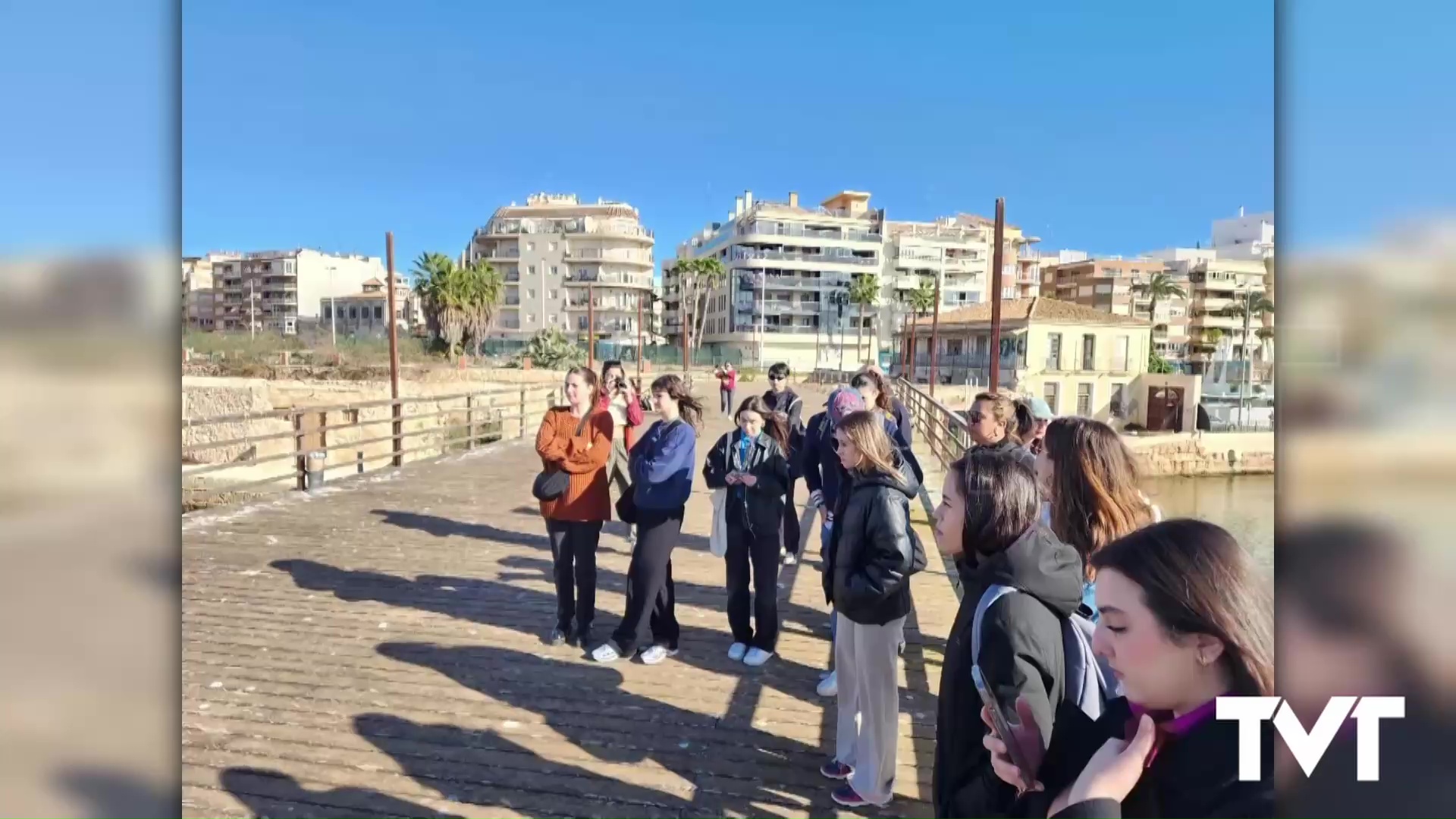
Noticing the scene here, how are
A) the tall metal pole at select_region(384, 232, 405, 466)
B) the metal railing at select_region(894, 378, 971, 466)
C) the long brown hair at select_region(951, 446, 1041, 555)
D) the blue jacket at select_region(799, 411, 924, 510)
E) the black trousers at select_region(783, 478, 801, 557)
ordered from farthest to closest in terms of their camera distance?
the tall metal pole at select_region(384, 232, 405, 466) < the metal railing at select_region(894, 378, 971, 466) < the black trousers at select_region(783, 478, 801, 557) < the blue jacket at select_region(799, 411, 924, 510) < the long brown hair at select_region(951, 446, 1041, 555)

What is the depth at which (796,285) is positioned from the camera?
6638 centimetres

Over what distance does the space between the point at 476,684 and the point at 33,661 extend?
3.45m

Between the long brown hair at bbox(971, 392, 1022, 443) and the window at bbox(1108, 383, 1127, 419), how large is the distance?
45.2 m

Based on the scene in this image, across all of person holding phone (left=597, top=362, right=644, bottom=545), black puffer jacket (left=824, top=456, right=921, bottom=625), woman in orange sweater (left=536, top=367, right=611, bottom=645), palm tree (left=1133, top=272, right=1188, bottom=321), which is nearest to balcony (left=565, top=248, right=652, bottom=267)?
palm tree (left=1133, top=272, right=1188, bottom=321)

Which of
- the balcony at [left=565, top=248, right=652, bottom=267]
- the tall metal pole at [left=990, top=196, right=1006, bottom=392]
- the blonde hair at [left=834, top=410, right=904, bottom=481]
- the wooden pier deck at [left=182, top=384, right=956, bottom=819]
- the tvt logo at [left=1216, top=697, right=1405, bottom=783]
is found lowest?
the wooden pier deck at [left=182, top=384, right=956, bottom=819]

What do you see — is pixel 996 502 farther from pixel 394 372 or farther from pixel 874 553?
pixel 394 372

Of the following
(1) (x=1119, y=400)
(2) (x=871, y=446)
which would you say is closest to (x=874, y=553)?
(2) (x=871, y=446)

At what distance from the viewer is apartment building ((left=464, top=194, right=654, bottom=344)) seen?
65.8m

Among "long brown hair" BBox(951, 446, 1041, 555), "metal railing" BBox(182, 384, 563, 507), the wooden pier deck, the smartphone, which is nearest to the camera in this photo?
the smartphone

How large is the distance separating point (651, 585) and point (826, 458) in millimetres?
1429

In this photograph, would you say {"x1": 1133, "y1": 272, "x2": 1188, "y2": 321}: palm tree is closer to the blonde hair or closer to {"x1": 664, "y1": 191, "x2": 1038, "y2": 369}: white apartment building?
{"x1": 664, "y1": 191, "x2": 1038, "y2": 369}: white apartment building

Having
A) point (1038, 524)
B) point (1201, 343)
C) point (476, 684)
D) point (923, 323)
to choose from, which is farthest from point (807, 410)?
point (1201, 343)

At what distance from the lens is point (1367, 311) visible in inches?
23.7

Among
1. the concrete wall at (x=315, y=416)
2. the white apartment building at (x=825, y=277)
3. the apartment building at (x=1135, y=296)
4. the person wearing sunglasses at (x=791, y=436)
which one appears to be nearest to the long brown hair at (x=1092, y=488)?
the person wearing sunglasses at (x=791, y=436)
